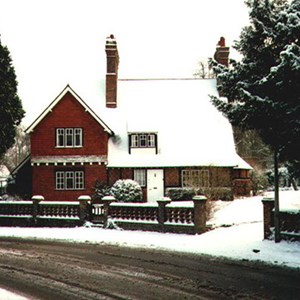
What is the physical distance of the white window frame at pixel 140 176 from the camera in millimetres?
35469

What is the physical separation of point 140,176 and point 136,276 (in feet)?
79.8

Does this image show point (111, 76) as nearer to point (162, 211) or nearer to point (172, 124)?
point (172, 124)

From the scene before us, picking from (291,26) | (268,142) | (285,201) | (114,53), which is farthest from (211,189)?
(291,26)

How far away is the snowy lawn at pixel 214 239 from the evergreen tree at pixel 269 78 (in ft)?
4.31

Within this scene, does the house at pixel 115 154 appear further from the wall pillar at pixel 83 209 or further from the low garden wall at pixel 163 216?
the low garden wall at pixel 163 216

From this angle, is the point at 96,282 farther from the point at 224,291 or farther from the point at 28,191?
the point at 28,191

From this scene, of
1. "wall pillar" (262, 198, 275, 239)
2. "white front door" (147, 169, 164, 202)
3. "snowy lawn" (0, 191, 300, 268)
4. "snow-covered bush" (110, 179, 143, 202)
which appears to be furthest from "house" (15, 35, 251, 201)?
"wall pillar" (262, 198, 275, 239)

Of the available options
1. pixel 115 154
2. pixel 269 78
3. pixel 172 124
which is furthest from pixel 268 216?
pixel 172 124

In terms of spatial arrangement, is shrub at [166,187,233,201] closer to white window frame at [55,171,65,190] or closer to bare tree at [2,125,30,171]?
white window frame at [55,171,65,190]

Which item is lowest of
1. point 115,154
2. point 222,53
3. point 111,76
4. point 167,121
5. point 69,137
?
point 115,154

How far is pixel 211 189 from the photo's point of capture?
31.9 meters

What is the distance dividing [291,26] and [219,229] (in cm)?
938

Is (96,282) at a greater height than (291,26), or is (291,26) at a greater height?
(291,26)

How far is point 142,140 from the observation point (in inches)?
1409
